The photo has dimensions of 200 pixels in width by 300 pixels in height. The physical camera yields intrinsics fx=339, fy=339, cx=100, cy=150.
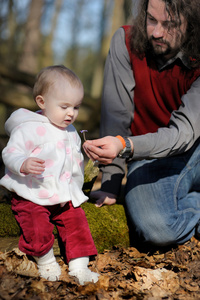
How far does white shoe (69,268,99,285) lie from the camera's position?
7.50ft

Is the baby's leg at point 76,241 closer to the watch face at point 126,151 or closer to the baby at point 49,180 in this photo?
the baby at point 49,180

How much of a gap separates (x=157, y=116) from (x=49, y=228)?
5.29 ft

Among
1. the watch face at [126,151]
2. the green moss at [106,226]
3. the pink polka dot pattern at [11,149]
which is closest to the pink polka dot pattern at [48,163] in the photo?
the pink polka dot pattern at [11,149]

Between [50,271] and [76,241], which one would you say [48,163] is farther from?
[50,271]

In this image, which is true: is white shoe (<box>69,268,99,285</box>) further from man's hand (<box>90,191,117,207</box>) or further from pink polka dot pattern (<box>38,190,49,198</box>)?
man's hand (<box>90,191,117,207</box>)

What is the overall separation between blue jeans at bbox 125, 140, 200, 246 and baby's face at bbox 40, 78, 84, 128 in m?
1.15

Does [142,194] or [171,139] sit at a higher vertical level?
[171,139]

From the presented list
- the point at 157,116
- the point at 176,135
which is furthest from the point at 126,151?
the point at 157,116

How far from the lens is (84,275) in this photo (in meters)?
2.32

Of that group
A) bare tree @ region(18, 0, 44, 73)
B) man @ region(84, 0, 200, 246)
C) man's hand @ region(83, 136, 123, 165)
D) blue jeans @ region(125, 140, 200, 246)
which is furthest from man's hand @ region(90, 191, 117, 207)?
bare tree @ region(18, 0, 44, 73)

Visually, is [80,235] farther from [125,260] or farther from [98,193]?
[98,193]

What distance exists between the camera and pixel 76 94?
92.5 inches

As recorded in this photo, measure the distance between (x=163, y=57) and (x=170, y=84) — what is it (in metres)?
0.26

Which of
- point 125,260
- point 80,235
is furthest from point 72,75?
point 125,260
